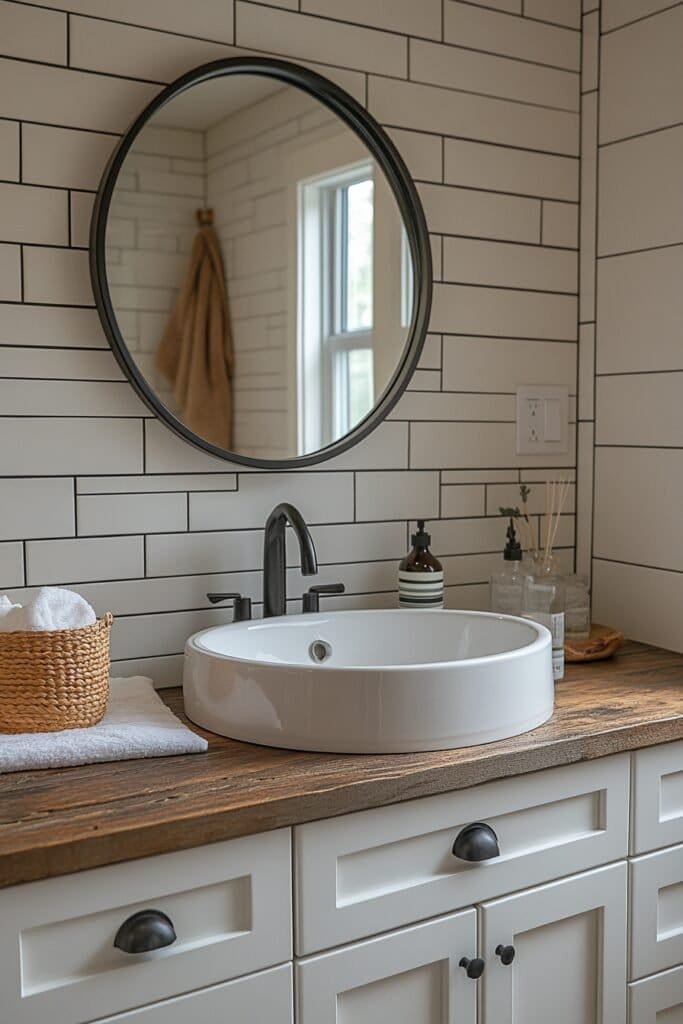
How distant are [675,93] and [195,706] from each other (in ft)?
4.58

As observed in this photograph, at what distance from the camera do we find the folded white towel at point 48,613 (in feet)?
4.62

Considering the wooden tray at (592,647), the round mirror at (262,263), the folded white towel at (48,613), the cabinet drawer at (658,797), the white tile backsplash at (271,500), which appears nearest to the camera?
the folded white towel at (48,613)

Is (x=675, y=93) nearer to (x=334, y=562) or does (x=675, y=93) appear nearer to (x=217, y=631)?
(x=334, y=562)

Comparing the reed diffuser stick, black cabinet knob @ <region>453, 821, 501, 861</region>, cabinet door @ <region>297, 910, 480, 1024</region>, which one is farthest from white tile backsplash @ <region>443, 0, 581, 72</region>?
cabinet door @ <region>297, 910, 480, 1024</region>

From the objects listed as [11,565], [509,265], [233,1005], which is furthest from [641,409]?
[233,1005]

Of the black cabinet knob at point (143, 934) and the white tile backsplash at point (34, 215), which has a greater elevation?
the white tile backsplash at point (34, 215)

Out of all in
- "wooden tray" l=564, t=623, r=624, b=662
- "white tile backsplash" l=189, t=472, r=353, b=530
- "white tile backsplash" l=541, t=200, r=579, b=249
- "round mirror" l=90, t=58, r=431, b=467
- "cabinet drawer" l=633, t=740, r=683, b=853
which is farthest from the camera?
"white tile backsplash" l=541, t=200, r=579, b=249

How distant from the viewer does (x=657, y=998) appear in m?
1.62

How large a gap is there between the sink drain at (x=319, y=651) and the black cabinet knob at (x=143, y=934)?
24.1 inches

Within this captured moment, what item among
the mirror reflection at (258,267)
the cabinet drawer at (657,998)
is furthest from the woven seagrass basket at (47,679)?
the cabinet drawer at (657,998)

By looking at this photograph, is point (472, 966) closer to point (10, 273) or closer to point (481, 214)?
point (10, 273)

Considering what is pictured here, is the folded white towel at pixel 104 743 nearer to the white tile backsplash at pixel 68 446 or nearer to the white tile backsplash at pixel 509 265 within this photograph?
the white tile backsplash at pixel 68 446

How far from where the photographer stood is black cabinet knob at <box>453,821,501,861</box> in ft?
4.56

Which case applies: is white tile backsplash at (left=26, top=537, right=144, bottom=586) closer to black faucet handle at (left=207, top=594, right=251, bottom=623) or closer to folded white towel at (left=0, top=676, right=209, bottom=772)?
black faucet handle at (left=207, top=594, right=251, bottom=623)
